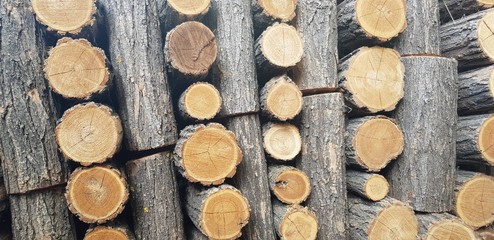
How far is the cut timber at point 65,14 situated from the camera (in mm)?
1449

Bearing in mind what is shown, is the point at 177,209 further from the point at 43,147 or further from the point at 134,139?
the point at 43,147

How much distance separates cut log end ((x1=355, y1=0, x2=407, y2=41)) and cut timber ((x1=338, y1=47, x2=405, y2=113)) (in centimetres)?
10

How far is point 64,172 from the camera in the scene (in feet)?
5.04

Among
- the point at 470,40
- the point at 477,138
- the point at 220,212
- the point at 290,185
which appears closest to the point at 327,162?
the point at 290,185

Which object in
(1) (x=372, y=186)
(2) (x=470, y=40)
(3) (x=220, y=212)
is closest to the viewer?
(3) (x=220, y=212)

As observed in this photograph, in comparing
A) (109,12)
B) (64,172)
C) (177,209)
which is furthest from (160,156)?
(109,12)

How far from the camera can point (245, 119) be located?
1.77 meters

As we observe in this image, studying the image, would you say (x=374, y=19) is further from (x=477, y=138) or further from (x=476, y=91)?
(x=477, y=138)

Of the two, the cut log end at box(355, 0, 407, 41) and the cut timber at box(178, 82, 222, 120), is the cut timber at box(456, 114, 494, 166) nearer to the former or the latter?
the cut log end at box(355, 0, 407, 41)

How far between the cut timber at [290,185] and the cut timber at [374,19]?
94 cm

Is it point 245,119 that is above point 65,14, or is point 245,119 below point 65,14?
below

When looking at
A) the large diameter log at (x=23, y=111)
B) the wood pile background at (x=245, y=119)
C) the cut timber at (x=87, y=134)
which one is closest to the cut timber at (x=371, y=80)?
the wood pile background at (x=245, y=119)

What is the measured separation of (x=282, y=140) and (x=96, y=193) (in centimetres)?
104

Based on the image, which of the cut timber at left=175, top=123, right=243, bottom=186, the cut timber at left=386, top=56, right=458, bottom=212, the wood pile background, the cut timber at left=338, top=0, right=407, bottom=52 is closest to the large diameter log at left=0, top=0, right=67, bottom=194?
the wood pile background
